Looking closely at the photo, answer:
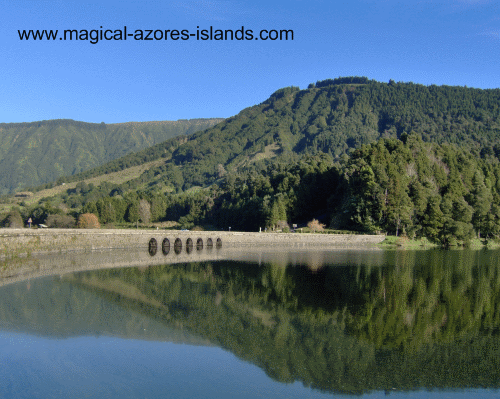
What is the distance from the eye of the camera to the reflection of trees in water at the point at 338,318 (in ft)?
51.2

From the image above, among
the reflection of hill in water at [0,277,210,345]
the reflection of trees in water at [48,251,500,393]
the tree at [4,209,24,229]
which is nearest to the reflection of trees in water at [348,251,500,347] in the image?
the reflection of trees in water at [48,251,500,393]

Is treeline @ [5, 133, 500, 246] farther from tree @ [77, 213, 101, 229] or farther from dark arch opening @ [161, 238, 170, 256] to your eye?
dark arch opening @ [161, 238, 170, 256]

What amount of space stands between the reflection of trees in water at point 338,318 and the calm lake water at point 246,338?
2.9 inches

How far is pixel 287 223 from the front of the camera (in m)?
109

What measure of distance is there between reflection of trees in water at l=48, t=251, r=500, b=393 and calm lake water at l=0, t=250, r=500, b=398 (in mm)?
75

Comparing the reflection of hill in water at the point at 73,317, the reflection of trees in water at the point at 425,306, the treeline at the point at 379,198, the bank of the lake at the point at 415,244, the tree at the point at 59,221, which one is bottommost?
the bank of the lake at the point at 415,244

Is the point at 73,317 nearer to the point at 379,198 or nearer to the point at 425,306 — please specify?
the point at 425,306

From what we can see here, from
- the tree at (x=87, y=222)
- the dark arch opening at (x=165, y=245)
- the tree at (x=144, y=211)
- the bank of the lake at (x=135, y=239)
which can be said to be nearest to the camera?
the bank of the lake at (x=135, y=239)

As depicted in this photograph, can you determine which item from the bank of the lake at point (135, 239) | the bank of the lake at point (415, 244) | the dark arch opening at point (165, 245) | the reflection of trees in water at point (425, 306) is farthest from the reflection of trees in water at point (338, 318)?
the bank of the lake at point (415, 244)

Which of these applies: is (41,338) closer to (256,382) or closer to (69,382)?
(69,382)

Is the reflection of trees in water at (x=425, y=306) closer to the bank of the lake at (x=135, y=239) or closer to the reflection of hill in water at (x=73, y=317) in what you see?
the reflection of hill in water at (x=73, y=317)

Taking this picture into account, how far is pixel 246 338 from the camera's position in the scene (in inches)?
749

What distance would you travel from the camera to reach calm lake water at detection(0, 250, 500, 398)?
567 inches

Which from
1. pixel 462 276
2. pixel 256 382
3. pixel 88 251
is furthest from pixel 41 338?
pixel 88 251
